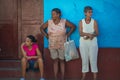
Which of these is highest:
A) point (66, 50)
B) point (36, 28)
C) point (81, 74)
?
point (36, 28)

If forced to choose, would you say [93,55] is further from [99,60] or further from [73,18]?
[73,18]

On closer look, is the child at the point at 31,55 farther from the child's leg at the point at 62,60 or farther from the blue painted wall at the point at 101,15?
the blue painted wall at the point at 101,15

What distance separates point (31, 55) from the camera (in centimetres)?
867

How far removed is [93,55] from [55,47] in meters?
0.95

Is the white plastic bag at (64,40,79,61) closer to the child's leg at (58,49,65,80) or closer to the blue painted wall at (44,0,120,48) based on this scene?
the child's leg at (58,49,65,80)

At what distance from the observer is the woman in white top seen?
8484 mm

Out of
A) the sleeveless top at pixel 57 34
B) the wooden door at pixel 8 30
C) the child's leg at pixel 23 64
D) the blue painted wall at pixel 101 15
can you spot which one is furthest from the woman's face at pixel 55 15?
the wooden door at pixel 8 30

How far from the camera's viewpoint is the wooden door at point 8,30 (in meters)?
9.55

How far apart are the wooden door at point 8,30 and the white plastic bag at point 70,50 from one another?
64.4 inches

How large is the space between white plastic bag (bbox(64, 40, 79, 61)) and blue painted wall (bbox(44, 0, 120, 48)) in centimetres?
26

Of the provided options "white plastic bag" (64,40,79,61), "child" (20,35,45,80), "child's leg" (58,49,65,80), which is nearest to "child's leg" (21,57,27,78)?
"child" (20,35,45,80)

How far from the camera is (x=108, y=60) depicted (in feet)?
29.5

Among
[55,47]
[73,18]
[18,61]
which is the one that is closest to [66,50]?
[55,47]

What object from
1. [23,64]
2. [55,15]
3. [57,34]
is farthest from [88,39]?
[23,64]
